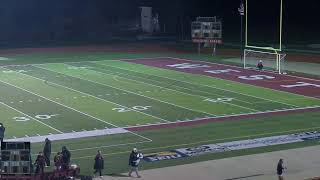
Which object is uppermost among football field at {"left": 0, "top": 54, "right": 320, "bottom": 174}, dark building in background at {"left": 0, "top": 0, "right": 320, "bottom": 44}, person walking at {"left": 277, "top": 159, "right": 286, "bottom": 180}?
dark building in background at {"left": 0, "top": 0, "right": 320, "bottom": 44}

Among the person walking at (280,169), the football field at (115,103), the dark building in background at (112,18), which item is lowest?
the football field at (115,103)

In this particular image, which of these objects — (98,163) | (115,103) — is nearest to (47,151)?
(98,163)

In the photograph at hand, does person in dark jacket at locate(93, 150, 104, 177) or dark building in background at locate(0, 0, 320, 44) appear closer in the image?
person in dark jacket at locate(93, 150, 104, 177)

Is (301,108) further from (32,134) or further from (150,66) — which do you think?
(150,66)

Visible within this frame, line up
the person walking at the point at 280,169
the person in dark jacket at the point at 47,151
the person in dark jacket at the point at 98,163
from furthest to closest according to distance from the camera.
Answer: the person in dark jacket at the point at 47,151 → the person in dark jacket at the point at 98,163 → the person walking at the point at 280,169

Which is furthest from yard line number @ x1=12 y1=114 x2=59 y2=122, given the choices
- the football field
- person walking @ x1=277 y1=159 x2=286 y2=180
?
person walking @ x1=277 y1=159 x2=286 y2=180

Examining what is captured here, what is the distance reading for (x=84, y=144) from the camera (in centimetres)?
2072

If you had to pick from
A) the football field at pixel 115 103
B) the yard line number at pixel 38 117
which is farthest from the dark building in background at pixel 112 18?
the yard line number at pixel 38 117

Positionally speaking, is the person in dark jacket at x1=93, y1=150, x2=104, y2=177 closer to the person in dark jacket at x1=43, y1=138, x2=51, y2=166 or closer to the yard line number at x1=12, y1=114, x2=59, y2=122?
the person in dark jacket at x1=43, y1=138, x2=51, y2=166

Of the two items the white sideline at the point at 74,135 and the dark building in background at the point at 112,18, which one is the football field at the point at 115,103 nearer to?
the white sideline at the point at 74,135

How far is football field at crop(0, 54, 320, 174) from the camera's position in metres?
22.3

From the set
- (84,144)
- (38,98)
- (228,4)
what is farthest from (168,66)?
(228,4)

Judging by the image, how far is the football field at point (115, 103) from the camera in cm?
2233

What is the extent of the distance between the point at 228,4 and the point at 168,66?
26.9 m
